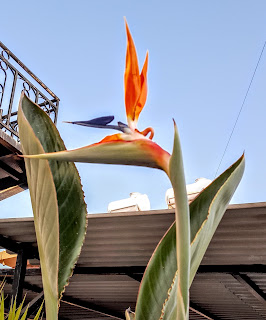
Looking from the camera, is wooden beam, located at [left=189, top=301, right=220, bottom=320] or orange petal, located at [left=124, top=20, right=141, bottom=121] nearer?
orange petal, located at [left=124, top=20, right=141, bottom=121]

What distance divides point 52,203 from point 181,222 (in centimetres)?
27

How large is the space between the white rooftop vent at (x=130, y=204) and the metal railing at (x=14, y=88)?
58.3 inches

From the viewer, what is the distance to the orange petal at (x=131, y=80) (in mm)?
717

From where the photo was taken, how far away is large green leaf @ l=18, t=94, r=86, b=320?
84cm

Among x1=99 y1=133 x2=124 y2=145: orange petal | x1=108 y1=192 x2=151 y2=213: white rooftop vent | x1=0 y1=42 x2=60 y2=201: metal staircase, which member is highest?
x1=0 y1=42 x2=60 y2=201: metal staircase

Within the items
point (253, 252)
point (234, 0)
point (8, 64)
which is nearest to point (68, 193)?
point (253, 252)

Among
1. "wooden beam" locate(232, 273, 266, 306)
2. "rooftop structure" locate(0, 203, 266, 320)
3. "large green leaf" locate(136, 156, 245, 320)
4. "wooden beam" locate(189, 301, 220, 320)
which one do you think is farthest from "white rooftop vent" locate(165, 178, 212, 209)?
"large green leaf" locate(136, 156, 245, 320)

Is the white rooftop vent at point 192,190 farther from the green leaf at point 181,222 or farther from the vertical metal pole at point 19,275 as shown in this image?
the green leaf at point 181,222

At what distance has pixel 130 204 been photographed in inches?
149

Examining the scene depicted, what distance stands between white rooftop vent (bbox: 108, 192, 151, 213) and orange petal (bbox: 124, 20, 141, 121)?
301 centimetres

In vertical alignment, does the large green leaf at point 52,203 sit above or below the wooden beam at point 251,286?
below

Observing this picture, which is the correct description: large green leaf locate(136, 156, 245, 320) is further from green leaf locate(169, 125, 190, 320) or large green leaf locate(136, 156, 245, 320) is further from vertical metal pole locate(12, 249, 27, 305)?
vertical metal pole locate(12, 249, 27, 305)

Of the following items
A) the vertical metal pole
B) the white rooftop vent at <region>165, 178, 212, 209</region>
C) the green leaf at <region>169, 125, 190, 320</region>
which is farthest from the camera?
the vertical metal pole

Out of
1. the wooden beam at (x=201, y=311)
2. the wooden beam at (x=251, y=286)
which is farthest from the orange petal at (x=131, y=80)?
the wooden beam at (x=201, y=311)
